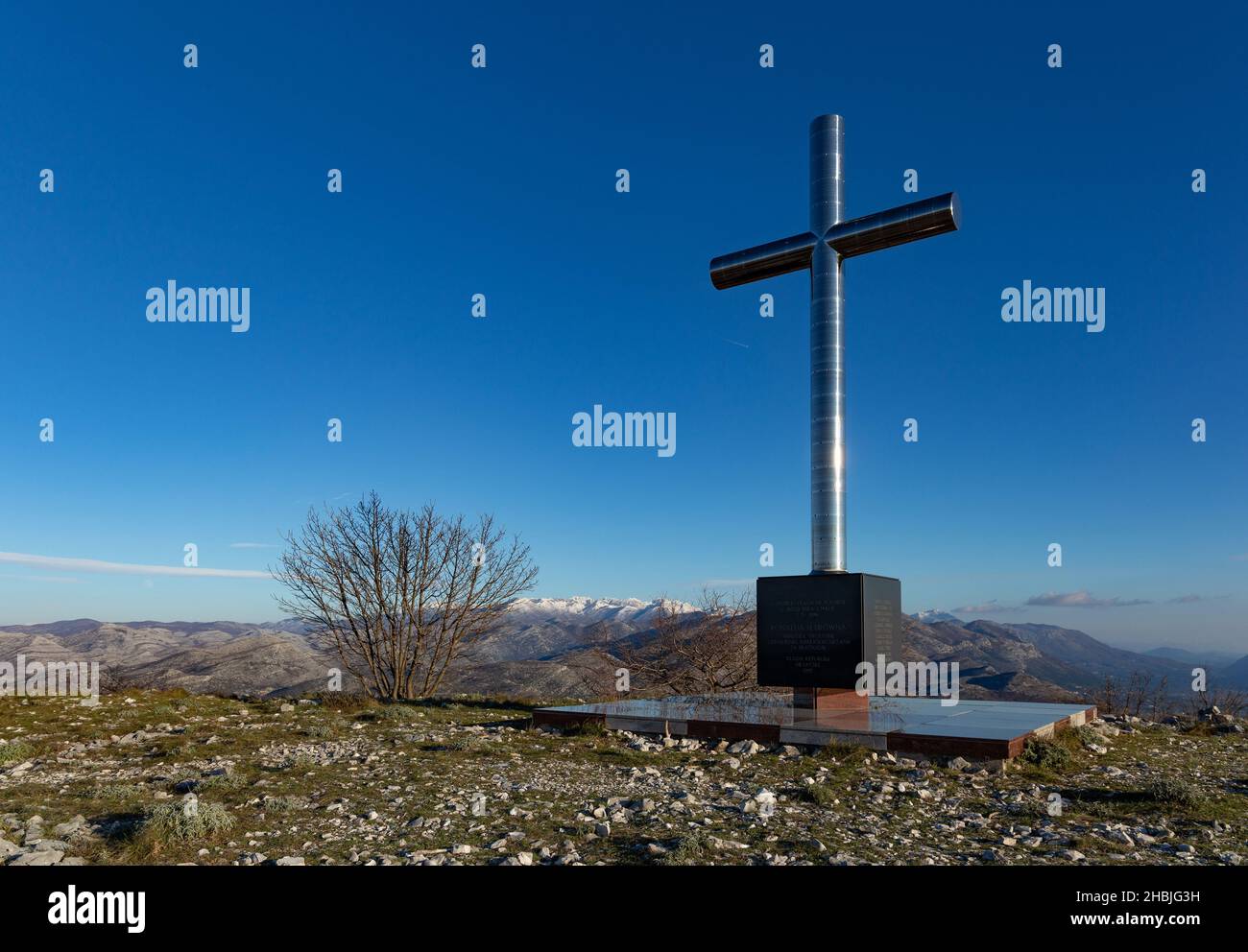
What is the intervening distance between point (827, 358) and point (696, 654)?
1274cm

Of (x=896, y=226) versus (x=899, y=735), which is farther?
(x=896, y=226)

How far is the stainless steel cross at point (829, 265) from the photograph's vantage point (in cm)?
1761

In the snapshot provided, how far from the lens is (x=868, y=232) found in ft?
58.7

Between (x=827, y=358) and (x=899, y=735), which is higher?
(x=827, y=358)

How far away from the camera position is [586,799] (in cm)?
991

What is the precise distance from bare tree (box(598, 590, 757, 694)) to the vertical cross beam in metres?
9.92

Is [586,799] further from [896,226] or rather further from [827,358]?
[896,226]

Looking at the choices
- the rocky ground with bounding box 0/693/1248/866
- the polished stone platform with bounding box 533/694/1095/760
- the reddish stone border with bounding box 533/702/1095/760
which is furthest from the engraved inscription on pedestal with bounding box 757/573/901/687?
the rocky ground with bounding box 0/693/1248/866

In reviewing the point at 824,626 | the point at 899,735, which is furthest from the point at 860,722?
the point at 824,626

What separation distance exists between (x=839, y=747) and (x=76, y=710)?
57.9 ft

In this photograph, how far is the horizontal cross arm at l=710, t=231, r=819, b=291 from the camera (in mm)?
Result: 19016

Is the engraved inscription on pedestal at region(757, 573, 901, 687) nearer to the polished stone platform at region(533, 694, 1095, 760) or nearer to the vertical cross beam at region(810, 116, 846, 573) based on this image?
the polished stone platform at region(533, 694, 1095, 760)
